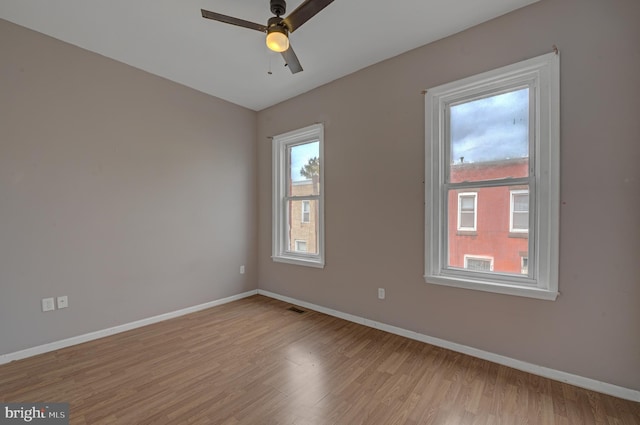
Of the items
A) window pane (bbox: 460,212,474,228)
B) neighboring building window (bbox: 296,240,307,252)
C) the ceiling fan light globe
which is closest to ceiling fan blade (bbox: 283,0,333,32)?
Result: the ceiling fan light globe

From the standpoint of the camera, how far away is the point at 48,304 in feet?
8.23

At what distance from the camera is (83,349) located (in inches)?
100

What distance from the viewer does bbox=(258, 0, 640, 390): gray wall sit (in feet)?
6.12

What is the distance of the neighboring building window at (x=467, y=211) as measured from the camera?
2.51 metres

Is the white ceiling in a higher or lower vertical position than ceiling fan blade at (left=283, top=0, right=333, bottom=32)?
higher

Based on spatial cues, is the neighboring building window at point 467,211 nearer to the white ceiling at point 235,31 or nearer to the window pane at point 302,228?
the white ceiling at point 235,31

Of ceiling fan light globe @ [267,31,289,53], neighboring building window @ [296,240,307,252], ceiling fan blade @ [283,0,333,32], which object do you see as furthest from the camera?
neighboring building window @ [296,240,307,252]

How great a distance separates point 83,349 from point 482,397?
343 cm

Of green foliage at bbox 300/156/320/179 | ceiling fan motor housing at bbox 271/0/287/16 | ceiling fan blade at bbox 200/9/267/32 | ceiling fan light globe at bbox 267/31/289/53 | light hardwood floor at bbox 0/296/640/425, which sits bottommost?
light hardwood floor at bbox 0/296/640/425

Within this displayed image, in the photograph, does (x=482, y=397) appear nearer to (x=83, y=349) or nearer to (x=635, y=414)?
(x=635, y=414)

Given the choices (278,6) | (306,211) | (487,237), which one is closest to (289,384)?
(487,237)

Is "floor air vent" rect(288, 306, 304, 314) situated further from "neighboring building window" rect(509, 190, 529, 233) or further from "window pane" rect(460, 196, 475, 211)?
"neighboring building window" rect(509, 190, 529, 233)

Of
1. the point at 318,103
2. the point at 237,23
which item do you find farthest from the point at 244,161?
the point at 237,23

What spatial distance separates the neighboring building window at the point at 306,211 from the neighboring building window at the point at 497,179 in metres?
1.72
